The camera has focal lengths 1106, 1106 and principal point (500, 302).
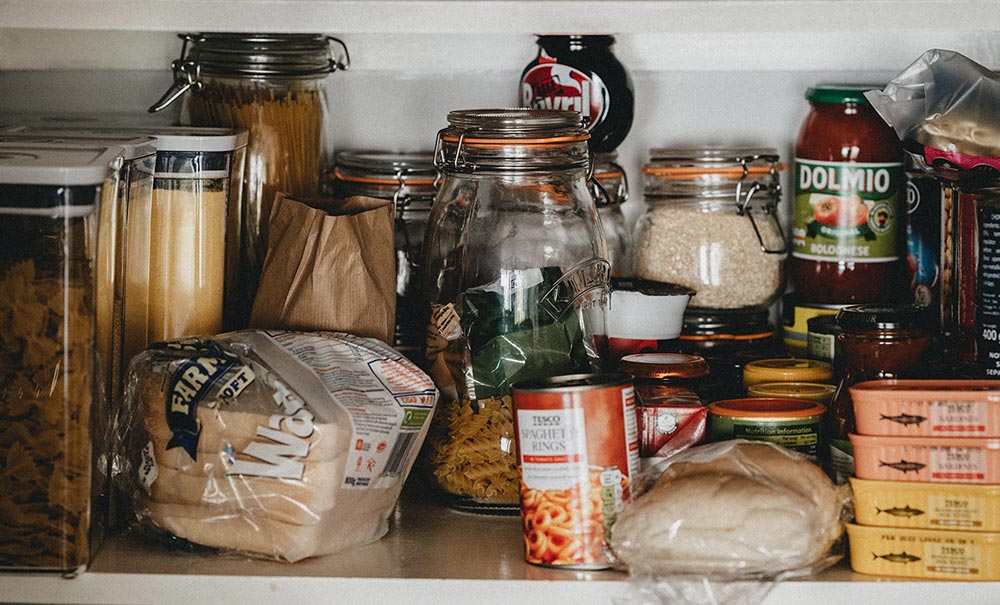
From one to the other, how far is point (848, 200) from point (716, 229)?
0.14 meters

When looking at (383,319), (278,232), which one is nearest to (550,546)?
(383,319)

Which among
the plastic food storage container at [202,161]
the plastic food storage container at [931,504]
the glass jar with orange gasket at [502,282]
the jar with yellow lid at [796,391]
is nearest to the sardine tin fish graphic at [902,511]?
the plastic food storage container at [931,504]

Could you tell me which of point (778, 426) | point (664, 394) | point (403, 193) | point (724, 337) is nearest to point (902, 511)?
point (778, 426)

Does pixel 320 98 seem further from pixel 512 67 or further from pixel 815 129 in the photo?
pixel 815 129

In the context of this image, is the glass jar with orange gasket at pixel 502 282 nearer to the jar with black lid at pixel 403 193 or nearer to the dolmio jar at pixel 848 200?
the jar with black lid at pixel 403 193

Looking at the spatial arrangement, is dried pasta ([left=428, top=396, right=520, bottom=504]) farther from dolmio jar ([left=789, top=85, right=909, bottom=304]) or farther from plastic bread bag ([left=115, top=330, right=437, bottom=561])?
dolmio jar ([left=789, top=85, right=909, bottom=304])

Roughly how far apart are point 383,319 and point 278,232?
0.13 m

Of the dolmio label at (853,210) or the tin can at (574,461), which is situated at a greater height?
the dolmio label at (853,210)

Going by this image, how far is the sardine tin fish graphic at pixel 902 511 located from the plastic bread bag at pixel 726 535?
38 mm

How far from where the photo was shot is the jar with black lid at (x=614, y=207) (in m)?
1.20

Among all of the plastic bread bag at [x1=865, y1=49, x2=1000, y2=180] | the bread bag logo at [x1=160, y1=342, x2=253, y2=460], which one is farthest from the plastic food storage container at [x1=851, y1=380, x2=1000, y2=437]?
the bread bag logo at [x1=160, y1=342, x2=253, y2=460]

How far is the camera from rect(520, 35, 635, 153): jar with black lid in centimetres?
115

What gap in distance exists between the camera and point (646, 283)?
1145mm

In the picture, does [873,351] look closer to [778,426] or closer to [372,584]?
[778,426]
